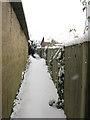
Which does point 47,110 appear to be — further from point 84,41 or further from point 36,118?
point 84,41

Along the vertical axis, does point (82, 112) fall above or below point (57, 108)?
above

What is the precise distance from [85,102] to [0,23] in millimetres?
2311

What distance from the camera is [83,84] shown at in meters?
2.34

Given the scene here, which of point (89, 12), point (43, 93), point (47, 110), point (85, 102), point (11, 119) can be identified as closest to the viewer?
point (85, 102)

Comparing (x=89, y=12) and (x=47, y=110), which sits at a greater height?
(x=89, y=12)

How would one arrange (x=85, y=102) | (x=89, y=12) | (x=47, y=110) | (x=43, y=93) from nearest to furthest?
(x=85, y=102) < (x=89, y=12) < (x=47, y=110) < (x=43, y=93)

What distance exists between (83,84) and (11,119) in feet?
8.55

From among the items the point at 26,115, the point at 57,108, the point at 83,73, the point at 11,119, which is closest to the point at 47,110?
the point at 57,108

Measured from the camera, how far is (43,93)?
20.2ft

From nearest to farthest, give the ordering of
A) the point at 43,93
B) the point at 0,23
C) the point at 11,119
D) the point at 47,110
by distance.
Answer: the point at 0,23, the point at 11,119, the point at 47,110, the point at 43,93

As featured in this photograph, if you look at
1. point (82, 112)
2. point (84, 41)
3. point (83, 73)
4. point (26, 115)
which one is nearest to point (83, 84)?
point (83, 73)

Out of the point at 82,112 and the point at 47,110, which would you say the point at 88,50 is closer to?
the point at 82,112

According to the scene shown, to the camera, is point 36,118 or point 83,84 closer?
point 83,84

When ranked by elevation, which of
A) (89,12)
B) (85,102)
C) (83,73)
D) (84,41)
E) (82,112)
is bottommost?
(82,112)
